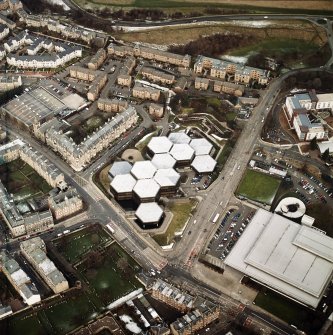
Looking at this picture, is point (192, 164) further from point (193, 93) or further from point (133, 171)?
point (193, 93)

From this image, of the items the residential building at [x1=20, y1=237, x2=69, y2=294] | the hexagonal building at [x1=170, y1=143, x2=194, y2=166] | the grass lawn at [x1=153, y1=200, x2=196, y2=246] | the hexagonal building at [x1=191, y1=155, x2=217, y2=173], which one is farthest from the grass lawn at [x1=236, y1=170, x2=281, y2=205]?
the residential building at [x1=20, y1=237, x2=69, y2=294]

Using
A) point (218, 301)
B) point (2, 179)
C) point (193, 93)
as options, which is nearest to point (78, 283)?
point (218, 301)

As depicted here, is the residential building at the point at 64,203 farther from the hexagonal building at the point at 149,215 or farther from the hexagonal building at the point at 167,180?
the hexagonal building at the point at 167,180

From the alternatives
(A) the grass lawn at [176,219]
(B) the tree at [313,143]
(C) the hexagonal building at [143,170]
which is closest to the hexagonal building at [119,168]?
(C) the hexagonal building at [143,170]

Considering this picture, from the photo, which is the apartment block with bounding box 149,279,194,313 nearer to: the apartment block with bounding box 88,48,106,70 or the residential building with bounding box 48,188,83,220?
the residential building with bounding box 48,188,83,220

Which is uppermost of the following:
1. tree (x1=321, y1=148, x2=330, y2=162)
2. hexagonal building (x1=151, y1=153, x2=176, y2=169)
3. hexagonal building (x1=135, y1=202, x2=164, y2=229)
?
tree (x1=321, y1=148, x2=330, y2=162)
